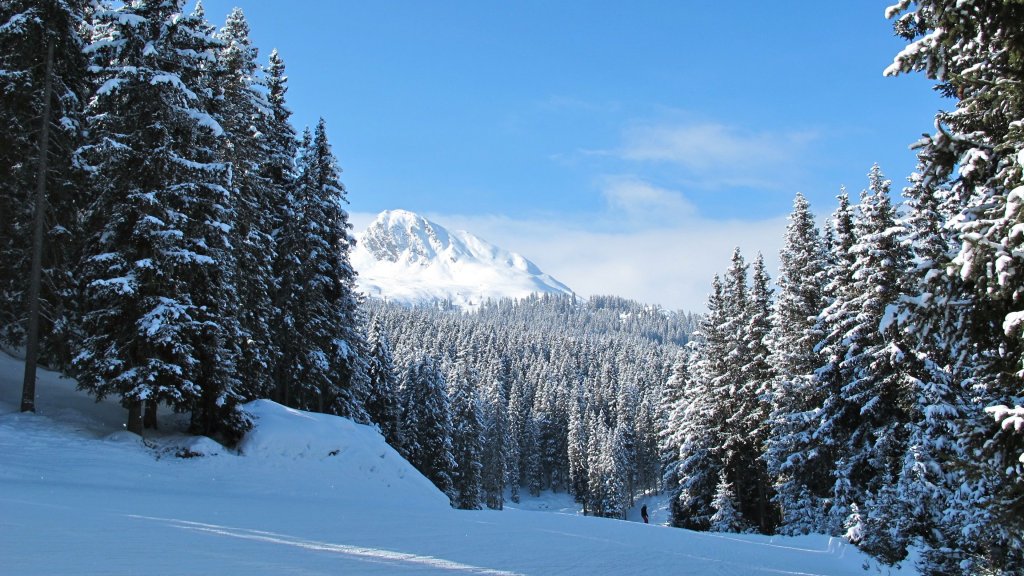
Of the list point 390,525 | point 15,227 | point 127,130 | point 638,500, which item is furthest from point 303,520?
point 638,500

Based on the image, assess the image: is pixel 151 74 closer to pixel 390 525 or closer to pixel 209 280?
pixel 209 280

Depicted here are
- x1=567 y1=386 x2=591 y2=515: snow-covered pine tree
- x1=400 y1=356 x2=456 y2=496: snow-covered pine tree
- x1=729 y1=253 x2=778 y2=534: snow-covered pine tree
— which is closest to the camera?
x1=729 y1=253 x2=778 y2=534: snow-covered pine tree

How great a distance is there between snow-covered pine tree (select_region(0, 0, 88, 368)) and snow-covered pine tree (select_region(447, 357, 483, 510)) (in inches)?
1280

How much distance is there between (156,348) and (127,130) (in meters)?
7.14

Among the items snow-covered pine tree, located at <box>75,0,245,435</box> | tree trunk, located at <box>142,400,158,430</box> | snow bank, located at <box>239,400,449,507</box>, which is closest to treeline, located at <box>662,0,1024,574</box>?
snow bank, located at <box>239,400,449,507</box>

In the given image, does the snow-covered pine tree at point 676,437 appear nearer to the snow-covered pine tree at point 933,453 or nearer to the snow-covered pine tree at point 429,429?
the snow-covered pine tree at point 429,429

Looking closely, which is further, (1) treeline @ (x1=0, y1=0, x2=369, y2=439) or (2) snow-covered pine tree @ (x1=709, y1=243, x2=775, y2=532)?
(2) snow-covered pine tree @ (x1=709, y1=243, x2=775, y2=532)

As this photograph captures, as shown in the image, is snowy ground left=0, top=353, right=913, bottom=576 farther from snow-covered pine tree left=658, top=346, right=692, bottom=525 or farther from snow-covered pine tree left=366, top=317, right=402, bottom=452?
snow-covered pine tree left=366, top=317, right=402, bottom=452

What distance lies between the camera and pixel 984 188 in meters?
6.91

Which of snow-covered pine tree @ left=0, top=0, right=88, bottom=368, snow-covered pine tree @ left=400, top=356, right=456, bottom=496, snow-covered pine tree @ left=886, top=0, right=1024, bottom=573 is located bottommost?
snow-covered pine tree @ left=400, top=356, right=456, bottom=496

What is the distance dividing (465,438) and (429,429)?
28.0 feet

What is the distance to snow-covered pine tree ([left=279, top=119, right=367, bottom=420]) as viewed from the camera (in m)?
30.3

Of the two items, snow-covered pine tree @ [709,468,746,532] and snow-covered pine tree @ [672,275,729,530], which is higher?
snow-covered pine tree @ [672,275,729,530]

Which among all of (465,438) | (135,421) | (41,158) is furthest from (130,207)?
(465,438)
